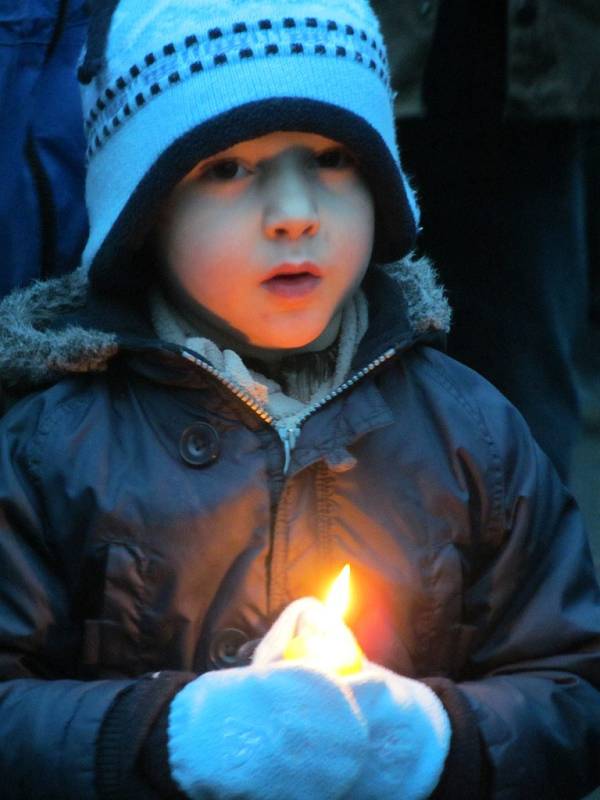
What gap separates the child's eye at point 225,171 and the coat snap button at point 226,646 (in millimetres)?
607

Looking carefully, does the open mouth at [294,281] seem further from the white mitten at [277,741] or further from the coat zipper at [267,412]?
the white mitten at [277,741]

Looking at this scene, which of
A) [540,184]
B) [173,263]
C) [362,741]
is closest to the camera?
[362,741]

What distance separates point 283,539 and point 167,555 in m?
0.16

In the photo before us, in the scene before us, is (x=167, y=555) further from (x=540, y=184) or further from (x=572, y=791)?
(x=540, y=184)

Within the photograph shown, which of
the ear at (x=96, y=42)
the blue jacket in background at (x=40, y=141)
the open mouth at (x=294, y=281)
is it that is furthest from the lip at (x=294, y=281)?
the blue jacket in background at (x=40, y=141)

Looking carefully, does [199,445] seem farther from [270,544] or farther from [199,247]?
[199,247]

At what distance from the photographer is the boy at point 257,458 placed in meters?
2.00

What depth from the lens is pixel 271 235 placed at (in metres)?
2.03

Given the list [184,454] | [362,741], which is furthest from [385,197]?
[362,741]

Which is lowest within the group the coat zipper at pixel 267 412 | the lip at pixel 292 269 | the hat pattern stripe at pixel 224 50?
the coat zipper at pixel 267 412

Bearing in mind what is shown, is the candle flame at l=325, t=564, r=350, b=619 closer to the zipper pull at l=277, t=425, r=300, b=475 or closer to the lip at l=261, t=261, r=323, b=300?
the zipper pull at l=277, t=425, r=300, b=475

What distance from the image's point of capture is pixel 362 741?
176 centimetres

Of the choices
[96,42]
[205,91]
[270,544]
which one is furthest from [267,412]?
[96,42]

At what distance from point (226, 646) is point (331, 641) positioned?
0.25m
